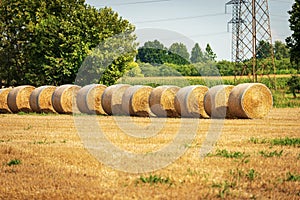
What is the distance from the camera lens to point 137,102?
24406 millimetres

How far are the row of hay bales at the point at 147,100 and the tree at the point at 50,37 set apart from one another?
12.2 meters

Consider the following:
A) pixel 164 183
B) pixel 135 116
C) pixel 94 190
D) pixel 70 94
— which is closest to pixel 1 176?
pixel 94 190

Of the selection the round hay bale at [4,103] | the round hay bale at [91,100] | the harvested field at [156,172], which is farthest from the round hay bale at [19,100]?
the harvested field at [156,172]

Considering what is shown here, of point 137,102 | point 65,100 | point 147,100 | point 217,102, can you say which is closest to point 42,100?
point 65,100

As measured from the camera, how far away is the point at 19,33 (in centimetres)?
4491

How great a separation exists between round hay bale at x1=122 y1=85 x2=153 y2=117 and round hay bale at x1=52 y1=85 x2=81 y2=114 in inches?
152

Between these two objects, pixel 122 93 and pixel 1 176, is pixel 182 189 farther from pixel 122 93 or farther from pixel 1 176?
pixel 122 93

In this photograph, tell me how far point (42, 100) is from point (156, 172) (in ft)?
65.9

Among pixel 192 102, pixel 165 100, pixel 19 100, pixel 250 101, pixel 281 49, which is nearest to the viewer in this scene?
pixel 250 101

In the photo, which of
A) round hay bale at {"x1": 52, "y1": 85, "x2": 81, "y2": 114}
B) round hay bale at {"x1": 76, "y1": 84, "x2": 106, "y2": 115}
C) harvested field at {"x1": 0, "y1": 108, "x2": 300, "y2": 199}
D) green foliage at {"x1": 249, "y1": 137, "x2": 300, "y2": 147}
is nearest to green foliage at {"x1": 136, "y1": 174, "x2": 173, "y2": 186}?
harvested field at {"x1": 0, "y1": 108, "x2": 300, "y2": 199}

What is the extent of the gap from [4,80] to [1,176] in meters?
38.2

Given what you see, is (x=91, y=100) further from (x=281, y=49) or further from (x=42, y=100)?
(x=281, y=49)

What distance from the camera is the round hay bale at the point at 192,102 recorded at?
22.9m

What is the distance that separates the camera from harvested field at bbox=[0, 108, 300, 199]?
7688 mm
